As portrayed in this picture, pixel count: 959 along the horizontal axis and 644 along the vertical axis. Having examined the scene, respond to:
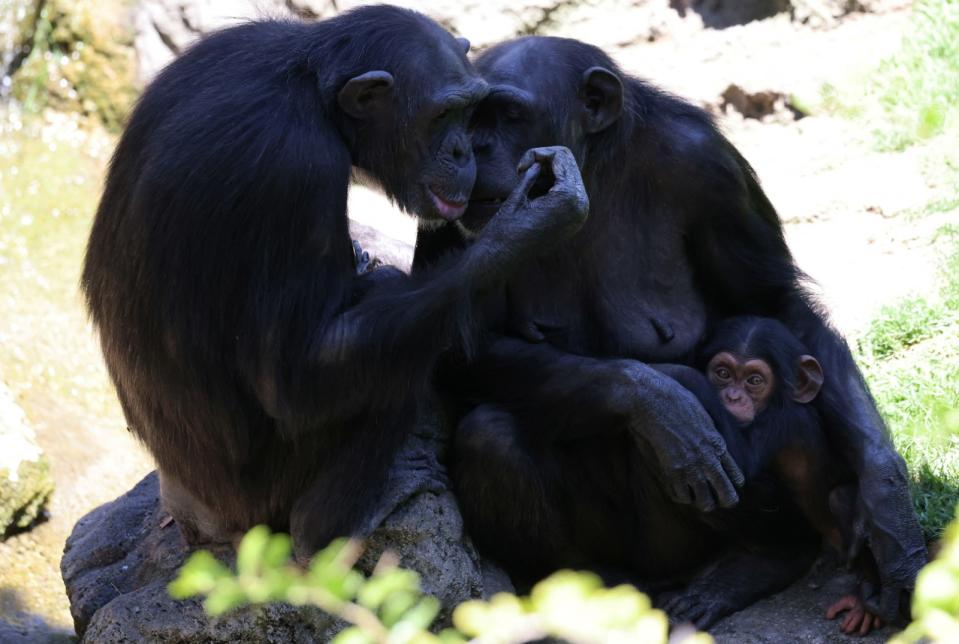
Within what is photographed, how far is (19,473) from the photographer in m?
7.55

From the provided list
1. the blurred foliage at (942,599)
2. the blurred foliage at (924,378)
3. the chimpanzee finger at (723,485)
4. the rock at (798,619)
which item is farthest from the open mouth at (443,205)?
the blurred foliage at (942,599)

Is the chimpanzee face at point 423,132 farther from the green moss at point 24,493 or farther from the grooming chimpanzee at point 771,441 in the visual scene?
the green moss at point 24,493

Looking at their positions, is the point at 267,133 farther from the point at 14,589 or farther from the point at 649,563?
the point at 14,589

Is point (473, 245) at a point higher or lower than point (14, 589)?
higher

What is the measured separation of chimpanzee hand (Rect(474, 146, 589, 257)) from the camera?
14.5 feet

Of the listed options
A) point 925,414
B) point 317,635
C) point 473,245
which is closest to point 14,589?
point 317,635

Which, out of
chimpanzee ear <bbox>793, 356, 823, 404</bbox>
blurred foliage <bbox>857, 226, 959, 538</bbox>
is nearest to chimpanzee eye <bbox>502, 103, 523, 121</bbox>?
chimpanzee ear <bbox>793, 356, 823, 404</bbox>

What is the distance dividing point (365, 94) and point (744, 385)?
180cm

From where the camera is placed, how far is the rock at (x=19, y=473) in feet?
24.6

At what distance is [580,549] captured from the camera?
17.1 feet

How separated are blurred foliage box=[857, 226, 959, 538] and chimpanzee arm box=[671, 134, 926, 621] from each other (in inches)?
18.1

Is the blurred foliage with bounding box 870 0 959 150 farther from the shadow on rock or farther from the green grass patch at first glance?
the shadow on rock

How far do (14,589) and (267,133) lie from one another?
12.9 ft

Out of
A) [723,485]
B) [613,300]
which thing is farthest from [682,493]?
[613,300]
